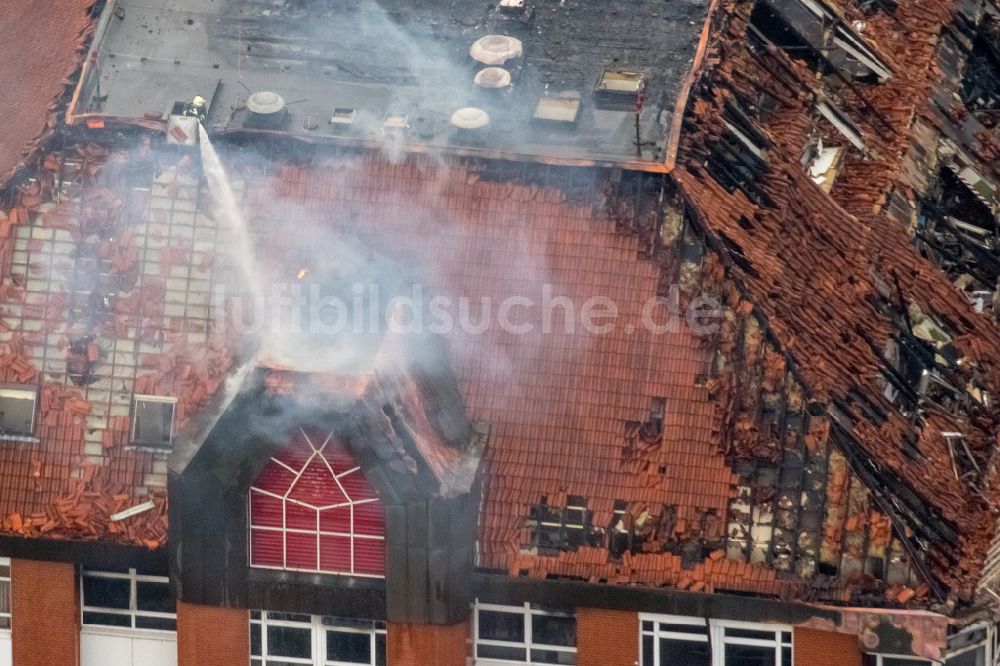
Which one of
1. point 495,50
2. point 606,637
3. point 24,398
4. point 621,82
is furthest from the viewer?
point 495,50

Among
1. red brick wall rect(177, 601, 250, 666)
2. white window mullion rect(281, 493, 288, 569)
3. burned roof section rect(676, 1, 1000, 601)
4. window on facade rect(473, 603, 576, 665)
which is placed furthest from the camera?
window on facade rect(473, 603, 576, 665)

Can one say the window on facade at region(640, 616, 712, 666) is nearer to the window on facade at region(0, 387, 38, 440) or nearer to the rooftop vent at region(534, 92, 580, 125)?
the rooftop vent at region(534, 92, 580, 125)

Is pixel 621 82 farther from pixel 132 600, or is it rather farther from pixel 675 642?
pixel 132 600

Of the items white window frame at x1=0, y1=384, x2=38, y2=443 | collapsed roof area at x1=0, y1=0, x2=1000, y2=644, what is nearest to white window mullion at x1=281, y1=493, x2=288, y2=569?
collapsed roof area at x1=0, y1=0, x2=1000, y2=644

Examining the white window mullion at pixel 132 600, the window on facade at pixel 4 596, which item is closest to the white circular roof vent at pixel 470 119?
the white window mullion at pixel 132 600

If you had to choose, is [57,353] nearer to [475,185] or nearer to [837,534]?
[475,185]

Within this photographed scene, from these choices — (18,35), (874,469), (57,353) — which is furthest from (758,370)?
(18,35)

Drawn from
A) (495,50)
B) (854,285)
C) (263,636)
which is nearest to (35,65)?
(495,50)
